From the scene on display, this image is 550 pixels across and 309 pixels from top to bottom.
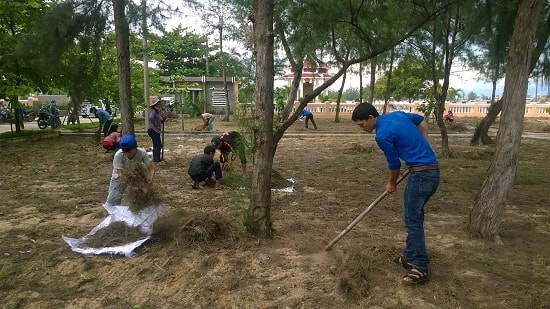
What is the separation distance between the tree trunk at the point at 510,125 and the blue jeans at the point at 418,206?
127cm

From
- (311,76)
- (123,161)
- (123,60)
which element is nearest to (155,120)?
(123,60)

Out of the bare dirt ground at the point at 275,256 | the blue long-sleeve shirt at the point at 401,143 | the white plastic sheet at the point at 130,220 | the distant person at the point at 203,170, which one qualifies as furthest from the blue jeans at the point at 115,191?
the blue long-sleeve shirt at the point at 401,143

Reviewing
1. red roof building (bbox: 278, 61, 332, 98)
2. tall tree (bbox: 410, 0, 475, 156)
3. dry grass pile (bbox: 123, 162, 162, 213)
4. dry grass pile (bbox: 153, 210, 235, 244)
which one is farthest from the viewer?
tall tree (bbox: 410, 0, 475, 156)

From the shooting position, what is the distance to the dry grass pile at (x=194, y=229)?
14.0 ft

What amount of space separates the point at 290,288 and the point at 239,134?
3.86 m

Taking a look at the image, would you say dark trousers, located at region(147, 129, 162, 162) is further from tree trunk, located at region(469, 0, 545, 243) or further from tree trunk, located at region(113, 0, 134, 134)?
tree trunk, located at region(469, 0, 545, 243)

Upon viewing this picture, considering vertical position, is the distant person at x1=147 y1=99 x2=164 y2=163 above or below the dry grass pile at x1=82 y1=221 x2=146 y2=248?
above

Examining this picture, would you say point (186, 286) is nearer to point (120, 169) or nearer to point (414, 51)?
point (120, 169)

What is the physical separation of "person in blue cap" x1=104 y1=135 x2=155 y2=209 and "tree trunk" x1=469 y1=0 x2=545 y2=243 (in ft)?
11.6

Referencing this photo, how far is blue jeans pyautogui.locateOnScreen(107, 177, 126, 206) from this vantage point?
4.80 m

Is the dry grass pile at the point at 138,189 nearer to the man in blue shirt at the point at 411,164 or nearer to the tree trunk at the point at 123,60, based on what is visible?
the man in blue shirt at the point at 411,164

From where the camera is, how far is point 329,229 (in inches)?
191

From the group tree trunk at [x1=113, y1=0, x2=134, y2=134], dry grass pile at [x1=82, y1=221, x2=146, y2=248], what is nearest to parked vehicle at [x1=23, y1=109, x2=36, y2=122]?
tree trunk at [x1=113, y1=0, x2=134, y2=134]

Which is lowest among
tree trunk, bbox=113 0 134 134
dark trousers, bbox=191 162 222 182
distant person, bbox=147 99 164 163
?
dark trousers, bbox=191 162 222 182
